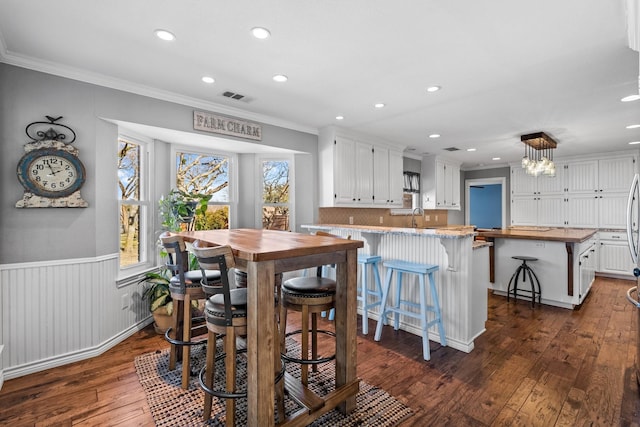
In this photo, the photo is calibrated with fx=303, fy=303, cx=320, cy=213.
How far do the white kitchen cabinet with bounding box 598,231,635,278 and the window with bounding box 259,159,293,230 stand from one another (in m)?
6.38

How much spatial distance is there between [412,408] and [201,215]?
329cm

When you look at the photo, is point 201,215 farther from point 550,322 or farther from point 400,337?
point 550,322

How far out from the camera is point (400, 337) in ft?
10.3

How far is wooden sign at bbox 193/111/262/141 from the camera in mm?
3406

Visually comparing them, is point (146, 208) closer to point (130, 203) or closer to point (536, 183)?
point (130, 203)

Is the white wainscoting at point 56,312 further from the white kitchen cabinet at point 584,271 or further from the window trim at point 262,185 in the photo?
the white kitchen cabinet at point 584,271

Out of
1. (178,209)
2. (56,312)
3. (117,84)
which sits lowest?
(56,312)

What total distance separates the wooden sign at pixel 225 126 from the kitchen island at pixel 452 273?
189cm

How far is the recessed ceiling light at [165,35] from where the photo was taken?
208cm

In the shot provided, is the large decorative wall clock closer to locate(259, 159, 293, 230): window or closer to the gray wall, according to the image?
the gray wall

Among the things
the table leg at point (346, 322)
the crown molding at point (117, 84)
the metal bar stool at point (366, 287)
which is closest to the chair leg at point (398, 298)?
the metal bar stool at point (366, 287)

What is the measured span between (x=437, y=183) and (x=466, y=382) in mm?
4864

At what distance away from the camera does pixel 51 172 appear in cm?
251

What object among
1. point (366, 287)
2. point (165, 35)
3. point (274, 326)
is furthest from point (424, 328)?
point (165, 35)
